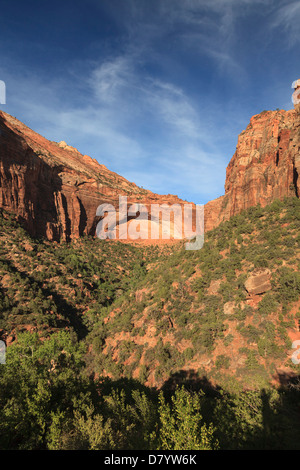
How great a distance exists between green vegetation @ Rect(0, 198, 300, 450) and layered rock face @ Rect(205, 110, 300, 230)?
3349 mm

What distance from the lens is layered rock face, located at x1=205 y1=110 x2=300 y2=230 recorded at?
30.6 meters

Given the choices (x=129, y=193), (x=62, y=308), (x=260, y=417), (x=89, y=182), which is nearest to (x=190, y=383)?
(x=260, y=417)

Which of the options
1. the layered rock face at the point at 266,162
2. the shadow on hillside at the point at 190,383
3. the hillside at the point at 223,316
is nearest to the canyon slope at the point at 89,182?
the layered rock face at the point at 266,162

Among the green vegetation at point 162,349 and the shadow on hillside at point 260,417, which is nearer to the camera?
the shadow on hillside at point 260,417

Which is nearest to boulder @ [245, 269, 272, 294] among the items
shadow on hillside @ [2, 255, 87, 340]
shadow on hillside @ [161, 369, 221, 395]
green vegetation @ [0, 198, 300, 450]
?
green vegetation @ [0, 198, 300, 450]

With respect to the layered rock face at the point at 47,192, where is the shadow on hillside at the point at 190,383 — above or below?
below

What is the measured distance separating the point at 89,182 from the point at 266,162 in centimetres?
5423

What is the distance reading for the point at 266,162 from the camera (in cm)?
3653

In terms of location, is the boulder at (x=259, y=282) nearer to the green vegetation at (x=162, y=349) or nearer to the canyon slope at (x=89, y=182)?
the green vegetation at (x=162, y=349)

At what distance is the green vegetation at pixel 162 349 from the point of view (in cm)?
1106

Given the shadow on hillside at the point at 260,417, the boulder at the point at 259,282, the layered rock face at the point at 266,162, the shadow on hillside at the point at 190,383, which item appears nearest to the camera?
the shadow on hillside at the point at 260,417

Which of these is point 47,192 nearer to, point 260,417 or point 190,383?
point 190,383

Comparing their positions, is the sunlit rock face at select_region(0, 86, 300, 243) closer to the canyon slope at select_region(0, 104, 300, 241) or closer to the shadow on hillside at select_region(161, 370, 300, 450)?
the canyon slope at select_region(0, 104, 300, 241)
